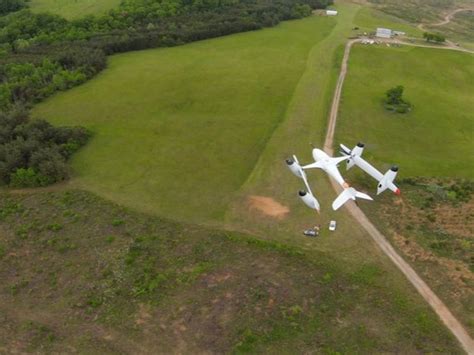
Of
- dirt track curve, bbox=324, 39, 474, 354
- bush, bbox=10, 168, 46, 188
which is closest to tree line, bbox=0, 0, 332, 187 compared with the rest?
bush, bbox=10, 168, 46, 188

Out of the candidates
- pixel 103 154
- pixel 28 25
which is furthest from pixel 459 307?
pixel 28 25

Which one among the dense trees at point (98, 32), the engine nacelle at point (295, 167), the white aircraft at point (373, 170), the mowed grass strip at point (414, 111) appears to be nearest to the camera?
the white aircraft at point (373, 170)

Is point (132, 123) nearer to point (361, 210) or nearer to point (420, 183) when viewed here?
point (361, 210)

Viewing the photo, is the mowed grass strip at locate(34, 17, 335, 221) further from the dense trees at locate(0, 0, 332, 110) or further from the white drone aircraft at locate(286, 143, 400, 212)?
the white drone aircraft at locate(286, 143, 400, 212)

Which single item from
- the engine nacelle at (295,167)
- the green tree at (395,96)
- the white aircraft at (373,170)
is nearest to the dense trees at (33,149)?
the engine nacelle at (295,167)

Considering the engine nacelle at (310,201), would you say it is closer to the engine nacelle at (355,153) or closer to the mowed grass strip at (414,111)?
the engine nacelle at (355,153)

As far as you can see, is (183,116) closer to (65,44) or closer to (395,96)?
(395,96)
